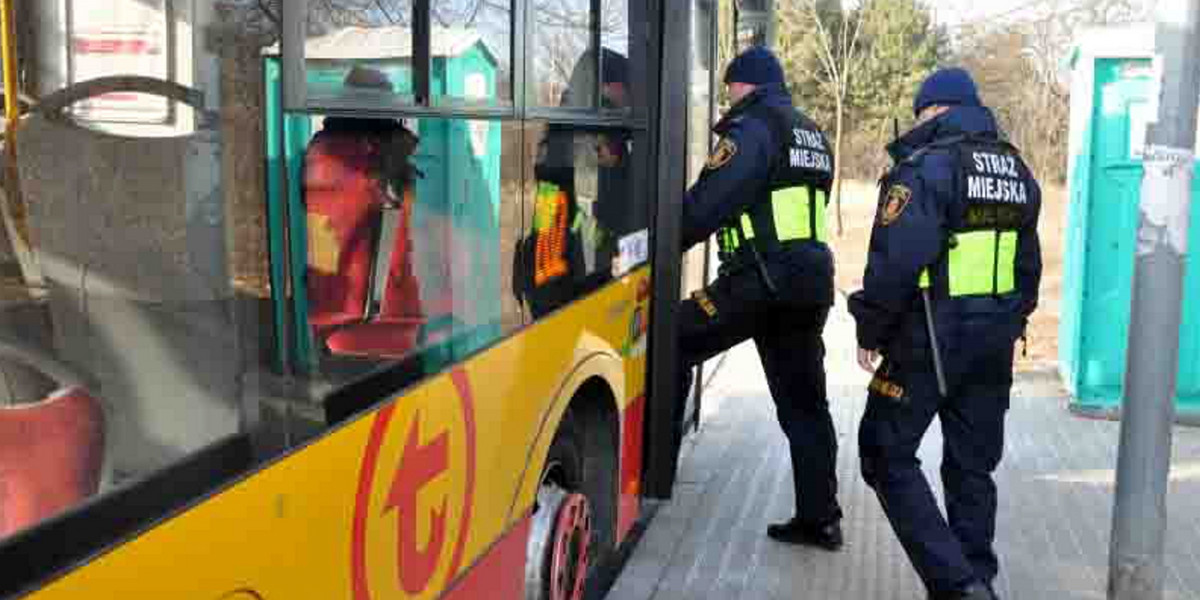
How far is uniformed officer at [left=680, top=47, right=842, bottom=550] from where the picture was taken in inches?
190

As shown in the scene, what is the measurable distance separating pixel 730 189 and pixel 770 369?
81 centimetres

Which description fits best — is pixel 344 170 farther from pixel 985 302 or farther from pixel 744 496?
pixel 744 496

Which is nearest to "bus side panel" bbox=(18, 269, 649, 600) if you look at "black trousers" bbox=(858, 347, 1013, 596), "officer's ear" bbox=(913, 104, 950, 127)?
"black trousers" bbox=(858, 347, 1013, 596)

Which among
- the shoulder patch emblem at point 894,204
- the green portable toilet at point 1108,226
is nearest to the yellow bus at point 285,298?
the shoulder patch emblem at point 894,204

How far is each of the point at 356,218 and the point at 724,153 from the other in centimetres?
257

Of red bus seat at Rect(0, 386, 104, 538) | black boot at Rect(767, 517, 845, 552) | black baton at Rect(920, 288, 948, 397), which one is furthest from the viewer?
black boot at Rect(767, 517, 845, 552)

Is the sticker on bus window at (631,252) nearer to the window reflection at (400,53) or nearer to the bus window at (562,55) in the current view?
the bus window at (562,55)

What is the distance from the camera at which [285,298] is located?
215 cm

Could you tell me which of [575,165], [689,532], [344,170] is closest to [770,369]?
[689,532]

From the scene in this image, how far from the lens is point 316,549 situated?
2.19m

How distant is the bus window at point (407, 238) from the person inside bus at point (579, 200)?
24 centimetres

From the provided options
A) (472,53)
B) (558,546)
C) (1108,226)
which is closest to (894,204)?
(558,546)

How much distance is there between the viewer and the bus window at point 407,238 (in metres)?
Result: 2.30

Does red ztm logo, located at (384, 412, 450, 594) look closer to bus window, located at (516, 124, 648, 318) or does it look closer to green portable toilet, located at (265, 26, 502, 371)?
green portable toilet, located at (265, 26, 502, 371)
